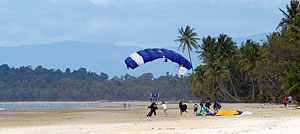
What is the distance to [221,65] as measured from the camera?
82.1 m

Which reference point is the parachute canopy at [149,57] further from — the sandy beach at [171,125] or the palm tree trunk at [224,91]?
the palm tree trunk at [224,91]

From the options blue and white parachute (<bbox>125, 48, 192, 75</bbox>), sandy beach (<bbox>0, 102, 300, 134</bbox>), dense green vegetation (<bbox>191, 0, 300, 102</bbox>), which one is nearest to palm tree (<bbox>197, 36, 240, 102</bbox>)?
dense green vegetation (<bbox>191, 0, 300, 102</bbox>)

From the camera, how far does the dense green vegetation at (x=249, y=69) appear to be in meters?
52.9

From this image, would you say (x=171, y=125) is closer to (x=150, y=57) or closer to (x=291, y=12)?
(x=150, y=57)

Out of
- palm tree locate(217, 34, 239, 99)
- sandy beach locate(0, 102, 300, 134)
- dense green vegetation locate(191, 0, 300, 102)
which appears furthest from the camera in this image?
palm tree locate(217, 34, 239, 99)

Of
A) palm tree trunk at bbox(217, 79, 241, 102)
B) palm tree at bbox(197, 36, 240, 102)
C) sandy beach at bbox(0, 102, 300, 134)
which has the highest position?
palm tree at bbox(197, 36, 240, 102)

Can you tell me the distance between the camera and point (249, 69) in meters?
74.1

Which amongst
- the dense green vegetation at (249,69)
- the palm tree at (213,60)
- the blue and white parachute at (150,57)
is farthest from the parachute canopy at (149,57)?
the palm tree at (213,60)

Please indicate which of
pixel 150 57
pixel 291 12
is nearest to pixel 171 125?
pixel 150 57

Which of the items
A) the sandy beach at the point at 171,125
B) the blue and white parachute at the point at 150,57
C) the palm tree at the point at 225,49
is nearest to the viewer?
the sandy beach at the point at 171,125

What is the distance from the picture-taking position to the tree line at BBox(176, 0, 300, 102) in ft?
179

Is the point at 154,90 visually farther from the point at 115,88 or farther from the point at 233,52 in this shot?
the point at 233,52

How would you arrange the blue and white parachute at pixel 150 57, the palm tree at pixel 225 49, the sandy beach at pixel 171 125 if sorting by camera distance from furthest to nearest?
the palm tree at pixel 225 49 → the blue and white parachute at pixel 150 57 → the sandy beach at pixel 171 125

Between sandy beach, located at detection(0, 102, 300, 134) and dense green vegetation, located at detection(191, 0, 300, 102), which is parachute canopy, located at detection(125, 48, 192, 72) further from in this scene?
dense green vegetation, located at detection(191, 0, 300, 102)
